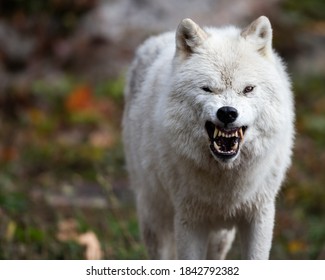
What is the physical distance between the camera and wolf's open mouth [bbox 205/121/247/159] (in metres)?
5.56

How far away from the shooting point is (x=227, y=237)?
22.9 feet

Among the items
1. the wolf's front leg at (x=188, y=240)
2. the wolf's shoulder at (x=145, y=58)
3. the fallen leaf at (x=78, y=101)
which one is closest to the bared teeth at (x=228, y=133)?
the wolf's front leg at (x=188, y=240)

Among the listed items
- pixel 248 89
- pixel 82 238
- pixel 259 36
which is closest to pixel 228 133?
pixel 248 89

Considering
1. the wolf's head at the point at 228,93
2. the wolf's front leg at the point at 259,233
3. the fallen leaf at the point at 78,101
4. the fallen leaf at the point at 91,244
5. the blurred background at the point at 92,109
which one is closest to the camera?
the wolf's head at the point at 228,93

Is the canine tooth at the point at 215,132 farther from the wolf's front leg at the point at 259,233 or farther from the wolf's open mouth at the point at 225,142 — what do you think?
the wolf's front leg at the point at 259,233

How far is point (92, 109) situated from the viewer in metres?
14.1

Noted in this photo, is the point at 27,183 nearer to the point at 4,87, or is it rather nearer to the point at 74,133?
the point at 74,133

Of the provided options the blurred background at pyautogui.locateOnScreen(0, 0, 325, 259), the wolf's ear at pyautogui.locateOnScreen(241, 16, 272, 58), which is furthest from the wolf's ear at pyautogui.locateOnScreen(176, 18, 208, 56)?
the blurred background at pyautogui.locateOnScreen(0, 0, 325, 259)

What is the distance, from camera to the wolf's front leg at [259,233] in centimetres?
610

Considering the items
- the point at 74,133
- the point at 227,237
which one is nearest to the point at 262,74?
the point at 227,237

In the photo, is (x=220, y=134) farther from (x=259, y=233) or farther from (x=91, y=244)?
(x=91, y=244)

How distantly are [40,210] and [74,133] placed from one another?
3.97m

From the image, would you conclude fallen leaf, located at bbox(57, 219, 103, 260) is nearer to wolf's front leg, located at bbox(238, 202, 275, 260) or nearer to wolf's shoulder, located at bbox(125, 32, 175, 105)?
wolf's shoulder, located at bbox(125, 32, 175, 105)

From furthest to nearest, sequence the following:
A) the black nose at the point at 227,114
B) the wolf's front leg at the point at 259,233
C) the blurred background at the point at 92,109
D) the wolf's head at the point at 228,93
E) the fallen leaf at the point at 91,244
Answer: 1. the blurred background at the point at 92,109
2. the fallen leaf at the point at 91,244
3. the wolf's front leg at the point at 259,233
4. the wolf's head at the point at 228,93
5. the black nose at the point at 227,114
